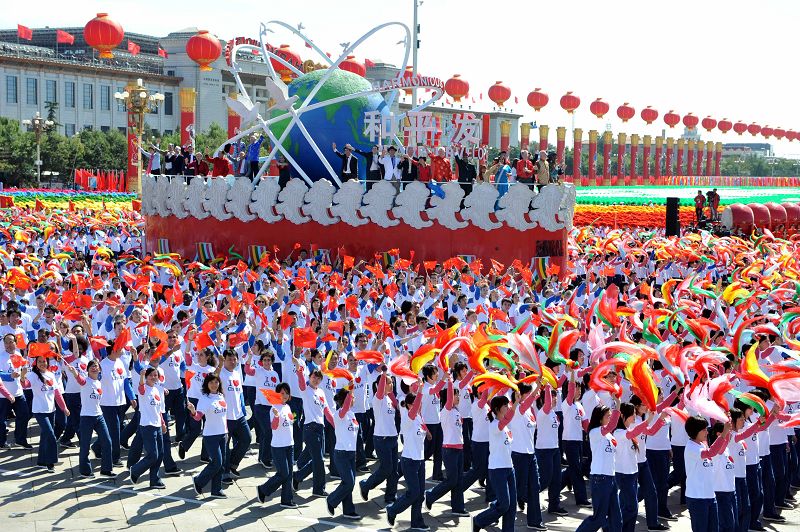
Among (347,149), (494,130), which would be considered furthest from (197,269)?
(494,130)

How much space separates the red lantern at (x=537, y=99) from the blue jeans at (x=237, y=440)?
56.7 metres

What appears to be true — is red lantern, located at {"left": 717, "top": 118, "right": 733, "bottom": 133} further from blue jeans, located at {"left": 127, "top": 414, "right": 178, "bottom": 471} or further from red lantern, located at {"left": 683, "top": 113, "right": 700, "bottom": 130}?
blue jeans, located at {"left": 127, "top": 414, "right": 178, "bottom": 471}

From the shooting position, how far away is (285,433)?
10.3 metres

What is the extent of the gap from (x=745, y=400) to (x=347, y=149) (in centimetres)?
1657

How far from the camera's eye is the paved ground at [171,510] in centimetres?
988

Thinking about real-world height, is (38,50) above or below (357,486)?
above

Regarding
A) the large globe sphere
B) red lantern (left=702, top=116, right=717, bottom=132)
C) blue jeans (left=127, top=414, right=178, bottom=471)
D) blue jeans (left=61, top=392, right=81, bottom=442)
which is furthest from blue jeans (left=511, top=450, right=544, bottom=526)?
red lantern (left=702, top=116, right=717, bottom=132)

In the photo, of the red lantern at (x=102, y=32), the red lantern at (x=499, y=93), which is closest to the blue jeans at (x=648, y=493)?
the red lantern at (x=102, y=32)

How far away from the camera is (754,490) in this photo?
31.7 feet

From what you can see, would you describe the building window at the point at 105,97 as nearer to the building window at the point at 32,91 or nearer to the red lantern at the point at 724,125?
the building window at the point at 32,91

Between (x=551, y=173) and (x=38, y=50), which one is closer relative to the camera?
(x=551, y=173)

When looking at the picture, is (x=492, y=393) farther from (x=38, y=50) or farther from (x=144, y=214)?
(x=38, y=50)

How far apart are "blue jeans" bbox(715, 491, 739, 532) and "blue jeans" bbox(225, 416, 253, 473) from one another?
4.84 meters

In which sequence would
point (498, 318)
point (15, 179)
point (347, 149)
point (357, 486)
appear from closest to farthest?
1. point (357, 486)
2. point (498, 318)
3. point (347, 149)
4. point (15, 179)
